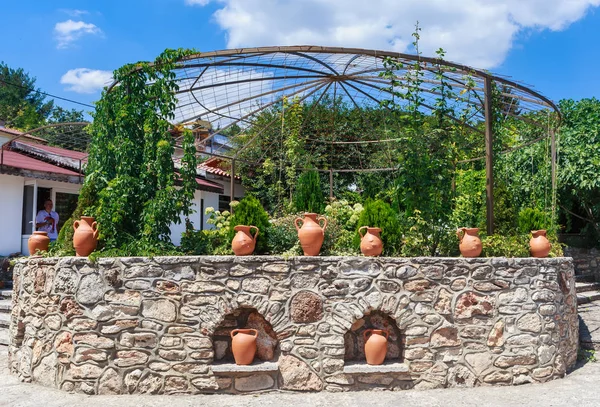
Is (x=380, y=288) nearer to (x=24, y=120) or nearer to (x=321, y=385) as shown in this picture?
(x=321, y=385)

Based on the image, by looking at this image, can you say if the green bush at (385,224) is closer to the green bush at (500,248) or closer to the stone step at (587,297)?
the green bush at (500,248)

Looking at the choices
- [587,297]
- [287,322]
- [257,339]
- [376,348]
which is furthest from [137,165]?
[587,297]

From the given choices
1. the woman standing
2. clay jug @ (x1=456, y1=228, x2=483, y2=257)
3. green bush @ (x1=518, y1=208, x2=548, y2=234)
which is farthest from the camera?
the woman standing

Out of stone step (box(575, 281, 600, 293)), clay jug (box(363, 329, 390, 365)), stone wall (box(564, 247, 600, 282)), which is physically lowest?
clay jug (box(363, 329, 390, 365))

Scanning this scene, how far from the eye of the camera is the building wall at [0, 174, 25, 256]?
33.5ft

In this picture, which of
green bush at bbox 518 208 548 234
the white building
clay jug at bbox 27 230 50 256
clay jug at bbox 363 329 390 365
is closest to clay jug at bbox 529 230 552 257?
green bush at bbox 518 208 548 234

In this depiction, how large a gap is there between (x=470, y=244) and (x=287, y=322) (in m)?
2.21

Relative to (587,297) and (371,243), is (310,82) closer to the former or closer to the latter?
(371,243)

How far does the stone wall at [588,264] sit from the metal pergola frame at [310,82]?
3.59 m

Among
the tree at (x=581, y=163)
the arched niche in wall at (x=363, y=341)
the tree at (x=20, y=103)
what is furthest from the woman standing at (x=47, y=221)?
the tree at (x=20, y=103)

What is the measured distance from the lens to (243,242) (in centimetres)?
519

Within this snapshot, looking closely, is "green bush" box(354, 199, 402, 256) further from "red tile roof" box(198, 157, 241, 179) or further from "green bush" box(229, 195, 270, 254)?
"red tile roof" box(198, 157, 241, 179)

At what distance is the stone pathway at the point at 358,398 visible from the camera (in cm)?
452

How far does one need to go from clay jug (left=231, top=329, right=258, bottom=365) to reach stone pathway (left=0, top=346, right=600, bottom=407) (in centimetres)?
35
